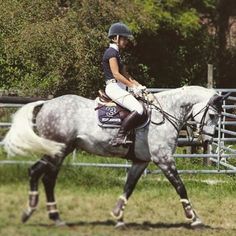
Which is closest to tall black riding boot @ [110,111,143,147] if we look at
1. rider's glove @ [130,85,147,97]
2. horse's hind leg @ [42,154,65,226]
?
rider's glove @ [130,85,147,97]

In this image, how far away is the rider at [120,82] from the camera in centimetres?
722

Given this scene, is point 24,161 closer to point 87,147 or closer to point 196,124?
point 87,147

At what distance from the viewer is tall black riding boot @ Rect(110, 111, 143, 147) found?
7.49 m

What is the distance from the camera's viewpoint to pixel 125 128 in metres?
7.48

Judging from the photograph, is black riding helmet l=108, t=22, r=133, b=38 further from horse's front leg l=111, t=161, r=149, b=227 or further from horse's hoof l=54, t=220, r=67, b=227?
horse's hoof l=54, t=220, r=67, b=227

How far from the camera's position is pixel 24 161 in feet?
19.7

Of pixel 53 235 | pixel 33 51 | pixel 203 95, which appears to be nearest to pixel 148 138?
pixel 203 95

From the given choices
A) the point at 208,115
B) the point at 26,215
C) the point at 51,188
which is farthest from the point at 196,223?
the point at 26,215

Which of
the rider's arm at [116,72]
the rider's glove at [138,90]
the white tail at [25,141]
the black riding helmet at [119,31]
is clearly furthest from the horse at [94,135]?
the black riding helmet at [119,31]

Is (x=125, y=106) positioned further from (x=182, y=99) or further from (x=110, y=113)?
(x=182, y=99)

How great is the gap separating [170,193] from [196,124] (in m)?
1.28

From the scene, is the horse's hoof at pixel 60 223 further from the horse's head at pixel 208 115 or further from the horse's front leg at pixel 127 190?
the horse's head at pixel 208 115

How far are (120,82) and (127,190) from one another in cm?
109

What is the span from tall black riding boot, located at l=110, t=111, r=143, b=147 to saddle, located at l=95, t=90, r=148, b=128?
0.08 metres
